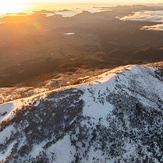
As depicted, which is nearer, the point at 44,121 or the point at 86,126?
the point at 86,126

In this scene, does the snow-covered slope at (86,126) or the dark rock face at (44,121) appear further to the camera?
the dark rock face at (44,121)

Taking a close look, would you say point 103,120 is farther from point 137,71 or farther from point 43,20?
point 43,20

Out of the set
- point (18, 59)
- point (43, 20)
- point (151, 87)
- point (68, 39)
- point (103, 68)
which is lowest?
point (43, 20)

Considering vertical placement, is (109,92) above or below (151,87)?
above

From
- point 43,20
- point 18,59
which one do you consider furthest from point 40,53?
point 43,20

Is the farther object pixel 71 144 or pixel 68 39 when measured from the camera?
pixel 68 39

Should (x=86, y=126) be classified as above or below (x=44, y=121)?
above

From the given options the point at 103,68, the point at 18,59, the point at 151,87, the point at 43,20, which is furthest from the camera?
the point at 43,20

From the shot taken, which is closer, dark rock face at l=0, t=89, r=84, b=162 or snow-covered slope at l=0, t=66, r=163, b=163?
snow-covered slope at l=0, t=66, r=163, b=163
